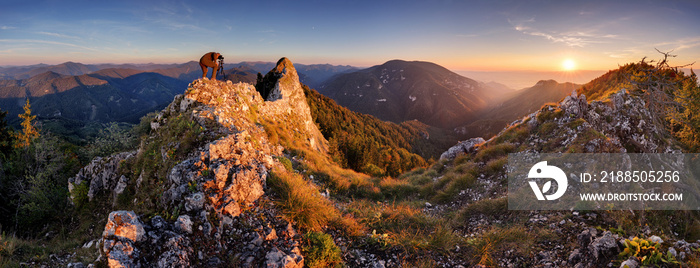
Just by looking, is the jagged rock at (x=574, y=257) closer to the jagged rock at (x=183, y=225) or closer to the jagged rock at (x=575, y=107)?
the jagged rock at (x=183, y=225)

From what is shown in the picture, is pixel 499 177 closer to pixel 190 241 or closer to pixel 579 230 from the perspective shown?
pixel 579 230

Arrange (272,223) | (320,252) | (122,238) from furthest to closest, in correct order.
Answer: (272,223) < (320,252) < (122,238)

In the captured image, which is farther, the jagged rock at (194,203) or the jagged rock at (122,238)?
the jagged rock at (194,203)

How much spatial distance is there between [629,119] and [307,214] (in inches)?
903

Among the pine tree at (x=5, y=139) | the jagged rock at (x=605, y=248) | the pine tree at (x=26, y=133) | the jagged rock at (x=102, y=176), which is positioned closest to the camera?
the jagged rock at (x=605, y=248)

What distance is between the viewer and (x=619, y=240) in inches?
235

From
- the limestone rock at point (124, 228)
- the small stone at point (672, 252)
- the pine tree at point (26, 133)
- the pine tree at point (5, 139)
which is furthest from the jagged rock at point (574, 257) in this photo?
the pine tree at point (5, 139)

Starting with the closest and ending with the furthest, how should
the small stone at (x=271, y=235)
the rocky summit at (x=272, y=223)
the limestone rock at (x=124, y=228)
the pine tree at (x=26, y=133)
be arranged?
the limestone rock at (x=124, y=228)
the rocky summit at (x=272, y=223)
the small stone at (x=271, y=235)
the pine tree at (x=26, y=133)

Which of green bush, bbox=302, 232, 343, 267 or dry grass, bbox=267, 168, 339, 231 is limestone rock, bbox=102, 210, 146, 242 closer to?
dry grass, bbox=267, 168, 339, 231

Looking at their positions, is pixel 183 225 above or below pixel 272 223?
above

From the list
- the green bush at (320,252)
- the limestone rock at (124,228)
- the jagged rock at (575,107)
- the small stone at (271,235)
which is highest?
the jagged rock at (575,107)

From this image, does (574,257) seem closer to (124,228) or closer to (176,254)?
(176,254)

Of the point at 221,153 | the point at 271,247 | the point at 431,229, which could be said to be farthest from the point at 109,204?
the point at 431,229

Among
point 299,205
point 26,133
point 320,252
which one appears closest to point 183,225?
point 299,205
